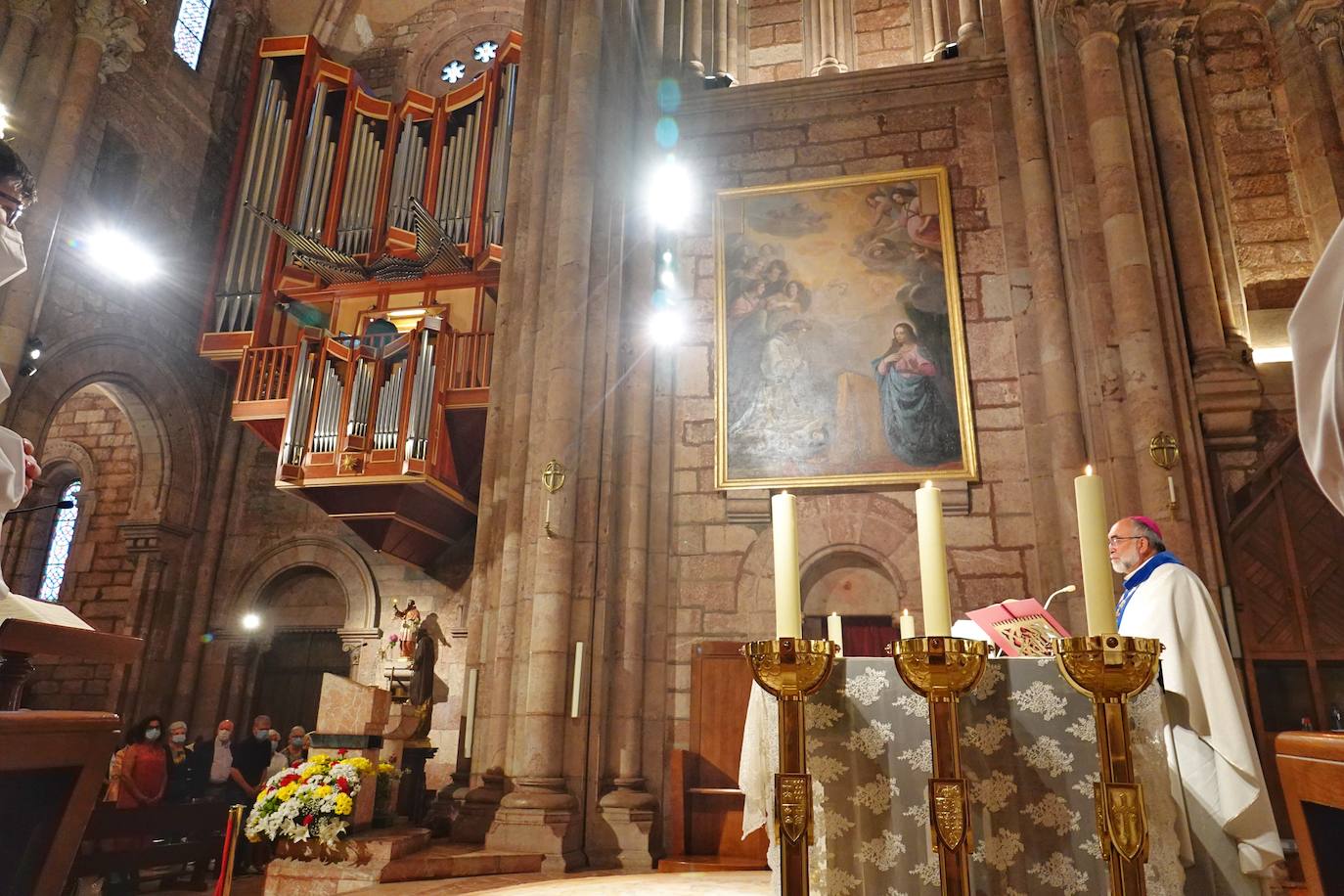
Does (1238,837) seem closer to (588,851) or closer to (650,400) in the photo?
(588,851)

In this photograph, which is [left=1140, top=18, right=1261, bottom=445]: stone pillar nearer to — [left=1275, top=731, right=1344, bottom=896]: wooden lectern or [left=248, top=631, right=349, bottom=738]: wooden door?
[left=1275, top=731, right=1344, bottom=896]: wooden lectern

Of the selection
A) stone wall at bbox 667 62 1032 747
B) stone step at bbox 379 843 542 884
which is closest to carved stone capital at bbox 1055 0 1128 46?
stone wall at bbox 667 62 1032 747

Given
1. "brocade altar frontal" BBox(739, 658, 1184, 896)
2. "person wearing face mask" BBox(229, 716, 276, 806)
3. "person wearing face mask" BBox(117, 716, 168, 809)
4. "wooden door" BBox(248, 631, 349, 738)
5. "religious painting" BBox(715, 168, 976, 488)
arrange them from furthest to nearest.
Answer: "wooden door" BBox(248, 631, 349, 738) < "person wearing face mask" BBox(229, 716, 276, 806) < "religious painting" BBox(715, 168, 976, 488) < "person wearing face mask" BBox(117, 716, 168, 809) < "brocade altar frontal" BBox(739, 658, 1184, 896)

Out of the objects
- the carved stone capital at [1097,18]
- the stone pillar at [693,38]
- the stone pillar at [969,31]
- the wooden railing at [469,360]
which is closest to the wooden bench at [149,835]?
the wooden railing at [469,360]

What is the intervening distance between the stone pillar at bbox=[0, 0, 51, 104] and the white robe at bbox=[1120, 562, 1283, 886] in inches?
457

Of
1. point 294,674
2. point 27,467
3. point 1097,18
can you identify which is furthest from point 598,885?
point 294,674

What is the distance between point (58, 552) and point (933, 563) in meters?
14.3

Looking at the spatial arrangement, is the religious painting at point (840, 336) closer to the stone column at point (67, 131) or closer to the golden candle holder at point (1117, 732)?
the golden candle holder at point (1117, 732)

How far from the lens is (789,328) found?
8.12 meters

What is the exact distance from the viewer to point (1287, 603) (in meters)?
6.07

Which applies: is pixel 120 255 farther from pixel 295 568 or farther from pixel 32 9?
pixel 295 568

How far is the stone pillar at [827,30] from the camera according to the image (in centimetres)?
957

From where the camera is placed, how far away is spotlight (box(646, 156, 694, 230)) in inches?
342

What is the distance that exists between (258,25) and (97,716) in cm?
1583
